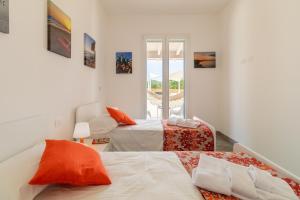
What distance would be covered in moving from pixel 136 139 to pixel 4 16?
2080 millimetres

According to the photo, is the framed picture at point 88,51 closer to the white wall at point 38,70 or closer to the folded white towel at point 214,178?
the white wall at point 38,70

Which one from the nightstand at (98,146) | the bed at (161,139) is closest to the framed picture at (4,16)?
the nightstand at (98,146)

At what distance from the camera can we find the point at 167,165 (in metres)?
1.61

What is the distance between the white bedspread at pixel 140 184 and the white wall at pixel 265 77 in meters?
1.74

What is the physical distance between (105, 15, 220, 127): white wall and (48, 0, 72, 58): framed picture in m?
2.40

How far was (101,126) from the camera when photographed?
2.81m

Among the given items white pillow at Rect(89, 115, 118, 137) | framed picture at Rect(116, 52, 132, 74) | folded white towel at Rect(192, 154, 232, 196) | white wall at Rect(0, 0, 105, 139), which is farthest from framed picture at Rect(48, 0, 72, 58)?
framed picture at Rect(116, 52, 132, 74)

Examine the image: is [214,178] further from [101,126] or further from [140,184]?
[101,126]

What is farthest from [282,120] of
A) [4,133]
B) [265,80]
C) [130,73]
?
[130,73]

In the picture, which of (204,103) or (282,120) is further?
(204,103)

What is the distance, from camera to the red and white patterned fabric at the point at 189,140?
2.83 metres

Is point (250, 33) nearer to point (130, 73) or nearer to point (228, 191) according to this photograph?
point (130, 73)

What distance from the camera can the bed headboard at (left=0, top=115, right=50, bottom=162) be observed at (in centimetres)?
124

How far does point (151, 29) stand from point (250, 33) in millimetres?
2319
